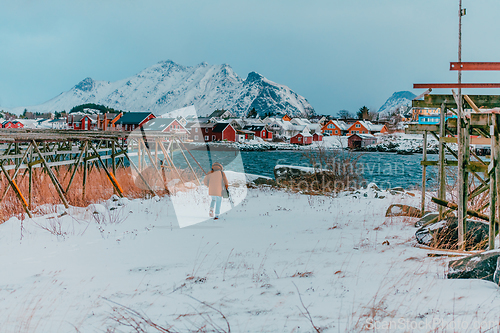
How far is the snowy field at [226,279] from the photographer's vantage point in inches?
151

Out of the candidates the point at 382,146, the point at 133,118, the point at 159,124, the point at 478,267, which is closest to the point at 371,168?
the point at 478,267

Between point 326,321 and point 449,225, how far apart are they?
13.7ft

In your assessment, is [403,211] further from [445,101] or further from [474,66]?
[474,66]

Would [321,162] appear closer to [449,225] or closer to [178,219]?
[178,219]

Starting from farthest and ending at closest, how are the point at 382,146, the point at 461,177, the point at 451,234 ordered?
the point at 382,146
the point at 451,234
the point at 461,177

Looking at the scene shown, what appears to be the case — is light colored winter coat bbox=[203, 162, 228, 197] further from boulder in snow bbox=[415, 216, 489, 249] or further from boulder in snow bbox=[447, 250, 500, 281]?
boulder in snow bbox=[447, 250, 500, 281]

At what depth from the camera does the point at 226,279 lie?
17.0 ft

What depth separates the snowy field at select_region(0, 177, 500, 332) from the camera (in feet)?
12.6

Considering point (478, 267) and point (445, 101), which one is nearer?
point (478, 267)

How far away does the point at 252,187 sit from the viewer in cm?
1836

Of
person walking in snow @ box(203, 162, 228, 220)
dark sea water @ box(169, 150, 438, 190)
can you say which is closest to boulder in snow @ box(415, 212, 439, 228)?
dark sea water @ box(169, 150, 438, 190)

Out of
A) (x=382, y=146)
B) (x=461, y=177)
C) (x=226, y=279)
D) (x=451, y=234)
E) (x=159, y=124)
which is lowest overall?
(x=226, y=279)

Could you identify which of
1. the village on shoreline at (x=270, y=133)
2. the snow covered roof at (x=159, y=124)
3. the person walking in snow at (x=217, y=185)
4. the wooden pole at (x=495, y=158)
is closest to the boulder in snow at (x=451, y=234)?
the wooden pole at (x=495, y=158)

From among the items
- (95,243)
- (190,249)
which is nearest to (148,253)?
(190,249)
